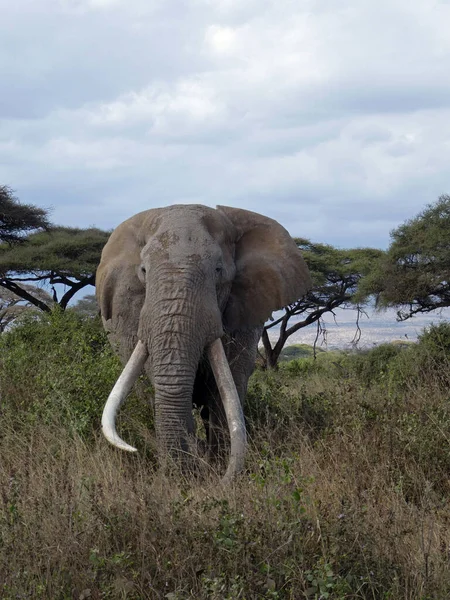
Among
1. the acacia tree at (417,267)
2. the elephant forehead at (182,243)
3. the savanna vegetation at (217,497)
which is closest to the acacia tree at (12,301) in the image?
the acacia tree at (417,267)

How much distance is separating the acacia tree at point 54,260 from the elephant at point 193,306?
663 inches

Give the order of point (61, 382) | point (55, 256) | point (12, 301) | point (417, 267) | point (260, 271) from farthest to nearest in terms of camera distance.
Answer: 1. point (12, 301)
2. point (55, 256)
3. point (417, 267)
4. point (260, 271)
5. point (61, 382)

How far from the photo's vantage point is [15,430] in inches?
300

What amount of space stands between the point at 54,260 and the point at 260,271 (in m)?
17.8

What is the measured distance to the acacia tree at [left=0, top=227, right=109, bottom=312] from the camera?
25141 millimetres

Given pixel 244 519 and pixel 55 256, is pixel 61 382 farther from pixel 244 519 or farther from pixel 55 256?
pixel 55 256

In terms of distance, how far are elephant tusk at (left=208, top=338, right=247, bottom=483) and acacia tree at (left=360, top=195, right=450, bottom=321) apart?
14.1m

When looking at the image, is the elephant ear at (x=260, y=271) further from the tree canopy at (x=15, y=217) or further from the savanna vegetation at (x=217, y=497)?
the tree canopy at (x=15, y=217)

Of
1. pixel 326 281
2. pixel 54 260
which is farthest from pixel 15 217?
pixel 326 281

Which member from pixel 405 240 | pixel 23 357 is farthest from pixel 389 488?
pixel 405 240

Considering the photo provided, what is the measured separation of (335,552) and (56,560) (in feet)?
4.26

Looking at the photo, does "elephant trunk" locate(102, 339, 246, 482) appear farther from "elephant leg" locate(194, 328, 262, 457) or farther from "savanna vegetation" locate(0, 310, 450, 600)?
"elephant leg" locate(194, 328, 262, 457)

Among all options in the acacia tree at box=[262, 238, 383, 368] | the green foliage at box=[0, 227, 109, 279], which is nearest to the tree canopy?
the green foliage at box=[0, 227, 109, 279]

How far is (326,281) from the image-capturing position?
91.1ft
